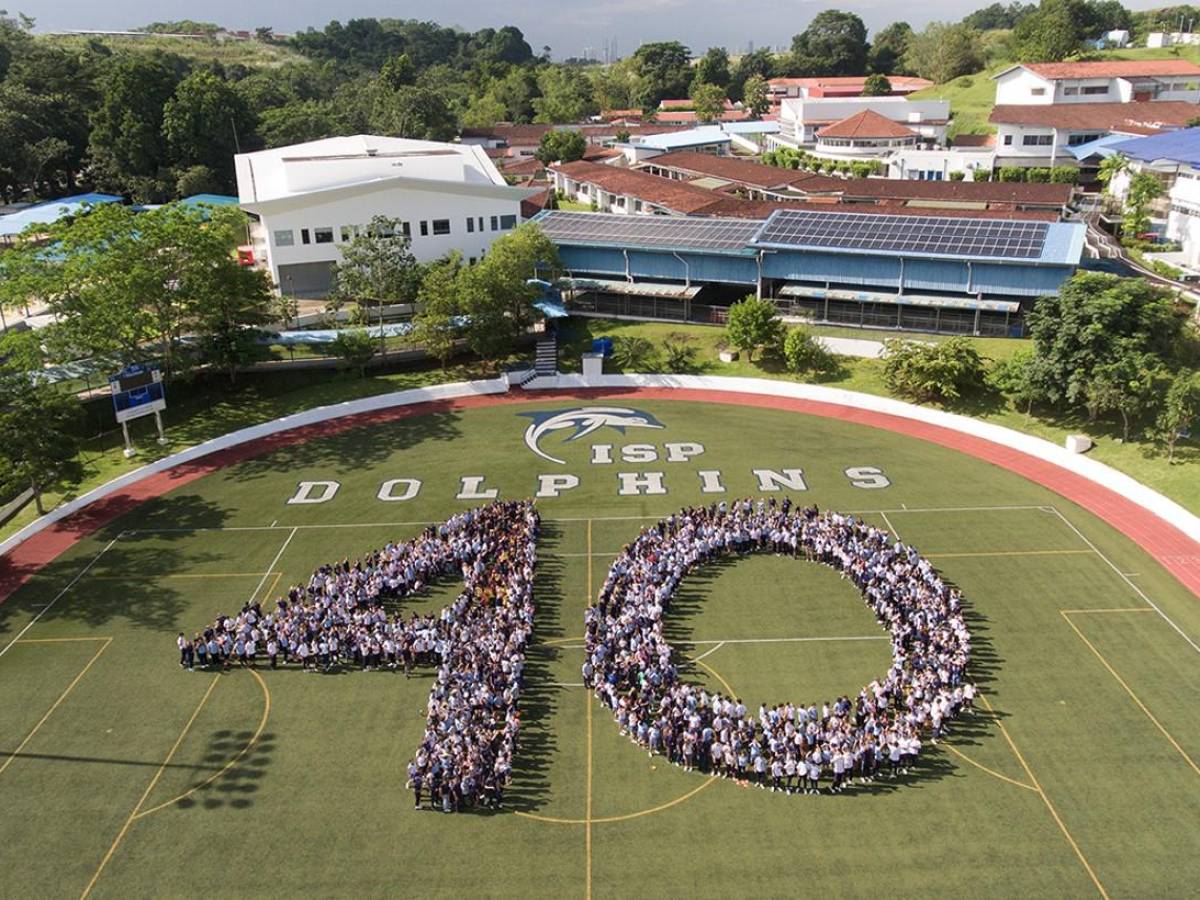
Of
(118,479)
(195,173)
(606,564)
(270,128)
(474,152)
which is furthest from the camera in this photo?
(270,128)

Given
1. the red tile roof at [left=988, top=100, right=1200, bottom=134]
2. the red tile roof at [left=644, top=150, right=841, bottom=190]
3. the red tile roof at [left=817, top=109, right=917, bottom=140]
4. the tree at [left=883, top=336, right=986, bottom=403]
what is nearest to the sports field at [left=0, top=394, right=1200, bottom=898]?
the tree at [left=883, top=336, right=986, bottom=403]

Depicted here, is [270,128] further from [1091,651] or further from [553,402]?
[1091,651]

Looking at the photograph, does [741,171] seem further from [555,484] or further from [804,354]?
[555,484]

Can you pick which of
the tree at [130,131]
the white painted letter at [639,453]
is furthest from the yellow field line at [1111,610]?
the tree at [130,131]

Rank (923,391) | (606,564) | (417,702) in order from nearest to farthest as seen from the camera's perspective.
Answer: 1. (417,702)
2. (606,564)
3. (923,391)

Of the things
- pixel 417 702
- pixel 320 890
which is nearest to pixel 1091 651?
pixel 417 702

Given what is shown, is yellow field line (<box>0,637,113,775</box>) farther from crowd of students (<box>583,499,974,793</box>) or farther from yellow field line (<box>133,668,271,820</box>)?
crowd of students (<box>583,499,974,793</box>)
